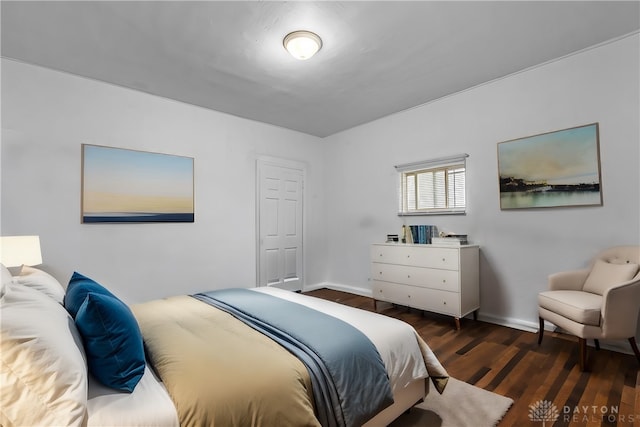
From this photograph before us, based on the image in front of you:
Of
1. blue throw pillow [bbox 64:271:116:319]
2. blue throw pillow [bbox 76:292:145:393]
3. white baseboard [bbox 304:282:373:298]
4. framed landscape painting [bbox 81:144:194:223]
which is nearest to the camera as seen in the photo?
blue throw pillow [bbox 76:292:145:393]

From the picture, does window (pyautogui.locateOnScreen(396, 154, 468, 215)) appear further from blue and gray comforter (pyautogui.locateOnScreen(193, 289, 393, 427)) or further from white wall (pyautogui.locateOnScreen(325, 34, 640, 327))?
blue and gray comforter (pyautogui.locateOnScreen(193, 289, 393, 427))

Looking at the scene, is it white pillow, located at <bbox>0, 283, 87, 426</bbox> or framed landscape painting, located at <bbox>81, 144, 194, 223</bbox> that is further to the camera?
framed landscape painting, located at <bbox>81, 144, 194, 223</bbox>

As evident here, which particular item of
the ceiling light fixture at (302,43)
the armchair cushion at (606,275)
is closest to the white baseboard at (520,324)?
the armchair cushion at (606,275)

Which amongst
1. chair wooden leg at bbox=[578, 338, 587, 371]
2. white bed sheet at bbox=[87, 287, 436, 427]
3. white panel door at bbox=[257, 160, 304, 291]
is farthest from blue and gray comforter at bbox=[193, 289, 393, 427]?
white panel door at bbox=[257, 160, 304, 291]

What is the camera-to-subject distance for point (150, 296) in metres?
3.46

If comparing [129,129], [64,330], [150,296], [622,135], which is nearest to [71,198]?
[129,129]

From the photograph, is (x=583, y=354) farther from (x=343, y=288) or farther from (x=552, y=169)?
(x=343, y=288)

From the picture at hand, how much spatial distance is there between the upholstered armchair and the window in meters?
1.27

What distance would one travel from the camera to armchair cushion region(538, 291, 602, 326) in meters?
2.20

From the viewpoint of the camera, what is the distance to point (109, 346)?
3.86 ft

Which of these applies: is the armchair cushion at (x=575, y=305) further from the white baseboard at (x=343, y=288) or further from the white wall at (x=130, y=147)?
the white wall at (x=130, y=147)

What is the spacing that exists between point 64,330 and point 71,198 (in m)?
2.52

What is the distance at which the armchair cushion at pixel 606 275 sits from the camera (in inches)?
91.5

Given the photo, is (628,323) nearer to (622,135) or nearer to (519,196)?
(519,196)
